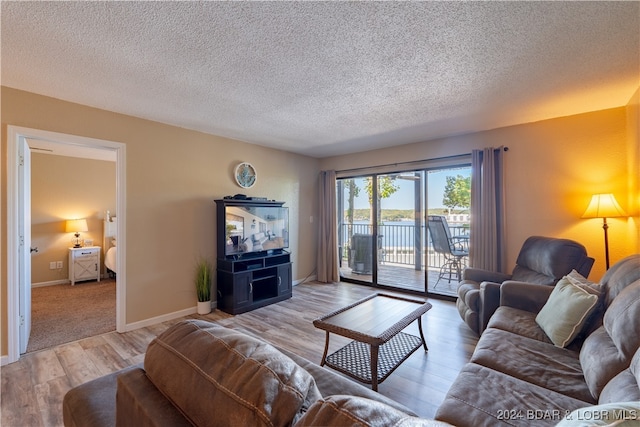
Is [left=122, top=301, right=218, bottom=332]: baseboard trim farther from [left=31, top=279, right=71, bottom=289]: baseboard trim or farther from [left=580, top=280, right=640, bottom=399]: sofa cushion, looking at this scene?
[left=580, top=280, right=640, bottom=399]: sofa cushion

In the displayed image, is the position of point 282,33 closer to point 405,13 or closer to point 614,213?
point 405,13

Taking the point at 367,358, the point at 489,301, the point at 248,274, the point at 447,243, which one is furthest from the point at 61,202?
the point at 489,301

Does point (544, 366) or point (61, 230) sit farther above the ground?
point (61, 230)

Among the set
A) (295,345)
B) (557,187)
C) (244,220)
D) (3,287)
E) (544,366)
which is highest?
(557,187)

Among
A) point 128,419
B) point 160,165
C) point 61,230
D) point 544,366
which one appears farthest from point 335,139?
point 61,230

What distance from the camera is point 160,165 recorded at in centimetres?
325

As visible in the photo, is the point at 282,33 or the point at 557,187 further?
the point at 557,187

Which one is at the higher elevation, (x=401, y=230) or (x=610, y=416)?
(x=401, y=230)

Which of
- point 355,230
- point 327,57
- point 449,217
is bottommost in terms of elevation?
point 355,230

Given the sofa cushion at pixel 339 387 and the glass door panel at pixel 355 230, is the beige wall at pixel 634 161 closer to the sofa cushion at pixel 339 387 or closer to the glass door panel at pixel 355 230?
the glass door panel at pixel 355 230

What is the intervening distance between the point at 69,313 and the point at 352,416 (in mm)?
4427

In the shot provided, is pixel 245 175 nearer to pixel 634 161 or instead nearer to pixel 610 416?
pixel 610 416

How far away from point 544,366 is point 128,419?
188cm

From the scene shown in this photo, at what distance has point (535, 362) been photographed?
150 centimetres
